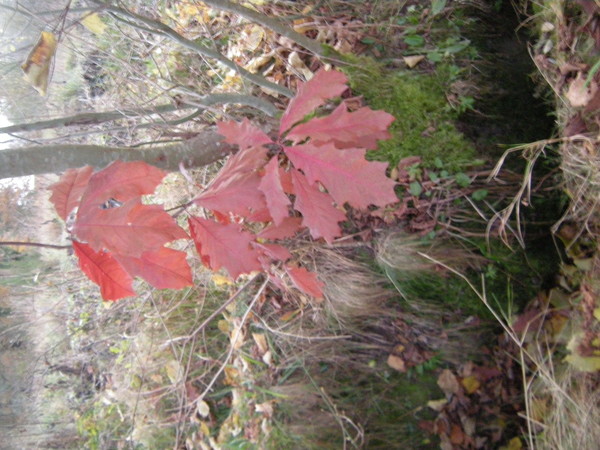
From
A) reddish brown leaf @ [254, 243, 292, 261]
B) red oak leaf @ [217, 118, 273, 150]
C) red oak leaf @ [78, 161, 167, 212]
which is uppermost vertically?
red oak leaf @ [217, 118, 273, 150]

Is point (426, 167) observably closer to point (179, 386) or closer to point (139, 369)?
point (179, 386)

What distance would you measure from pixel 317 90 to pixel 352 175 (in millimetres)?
220

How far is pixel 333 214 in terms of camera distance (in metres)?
1.03

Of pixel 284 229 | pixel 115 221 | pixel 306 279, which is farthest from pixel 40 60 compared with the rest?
pixel 306 279

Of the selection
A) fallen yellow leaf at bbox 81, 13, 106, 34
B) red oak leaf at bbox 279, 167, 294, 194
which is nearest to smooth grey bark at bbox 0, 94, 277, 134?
fallen yellow leaf at bbox 81, 13, 106, 34

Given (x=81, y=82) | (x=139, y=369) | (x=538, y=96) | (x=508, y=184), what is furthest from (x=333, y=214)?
(x=81, y=82)

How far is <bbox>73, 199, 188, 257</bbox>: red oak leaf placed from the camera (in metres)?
0.86

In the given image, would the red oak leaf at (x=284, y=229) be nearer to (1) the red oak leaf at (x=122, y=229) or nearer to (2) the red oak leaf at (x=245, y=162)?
(2) the red oak leaf at (x=245, y=162)

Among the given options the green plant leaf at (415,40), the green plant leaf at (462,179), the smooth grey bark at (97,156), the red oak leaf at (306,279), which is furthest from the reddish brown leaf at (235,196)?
the green plant leaf at (415,40)

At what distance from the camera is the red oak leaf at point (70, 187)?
909 millimetres

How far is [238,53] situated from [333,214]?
1.30m

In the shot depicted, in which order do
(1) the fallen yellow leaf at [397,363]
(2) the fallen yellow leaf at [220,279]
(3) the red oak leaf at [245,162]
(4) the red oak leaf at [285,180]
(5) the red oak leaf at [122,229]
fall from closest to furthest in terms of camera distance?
(5) the red oak leaf at [122,229] → (3) the red oak leaf at [245,162] → (4) the red oak leaf at [285,180] → (1) the fallen yellow leaf at [397,363] → (2) the fallen yellow leaf at [220,279]

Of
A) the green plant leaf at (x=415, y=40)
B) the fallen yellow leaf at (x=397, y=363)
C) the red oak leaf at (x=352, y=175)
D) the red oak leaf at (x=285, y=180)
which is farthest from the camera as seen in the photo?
the fallen yellow leaf at (x=397, y=363)

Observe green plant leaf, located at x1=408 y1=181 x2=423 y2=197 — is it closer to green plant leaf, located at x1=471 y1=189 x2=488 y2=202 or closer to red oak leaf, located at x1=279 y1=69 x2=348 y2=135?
green plant leaf, located at x1=471 y1=189 x2=488 y2=202
